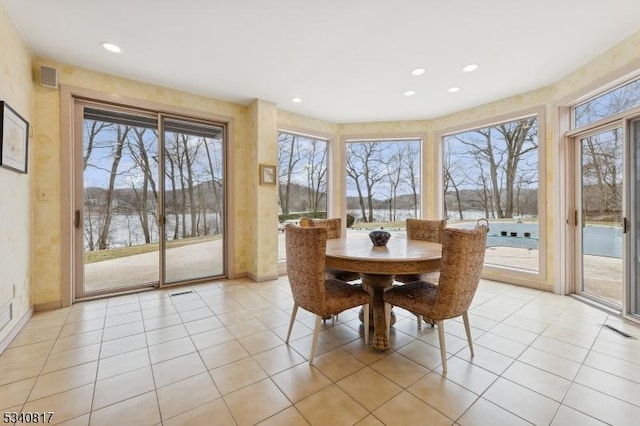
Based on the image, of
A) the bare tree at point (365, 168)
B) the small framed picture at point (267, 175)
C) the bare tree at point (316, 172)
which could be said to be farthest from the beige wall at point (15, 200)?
the bare tree at point (365, 168)

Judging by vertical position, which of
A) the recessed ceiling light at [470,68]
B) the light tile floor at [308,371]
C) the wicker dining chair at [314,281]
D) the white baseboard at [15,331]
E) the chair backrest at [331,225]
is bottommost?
the light tile floor at [308,371]

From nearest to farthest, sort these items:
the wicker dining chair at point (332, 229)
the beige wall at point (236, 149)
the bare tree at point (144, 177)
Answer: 1. the beige wall at point (236, 149)
2. the wicker dining chair at point (332, 229)
3. the bare tree at point (144, 177)

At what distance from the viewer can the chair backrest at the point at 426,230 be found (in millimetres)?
3107

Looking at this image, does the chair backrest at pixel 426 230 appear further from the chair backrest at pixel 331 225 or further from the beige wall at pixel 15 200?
the beige wall at pixel 15 200

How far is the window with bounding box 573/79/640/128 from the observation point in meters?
2.68

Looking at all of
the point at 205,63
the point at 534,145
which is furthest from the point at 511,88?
the point at 205,63

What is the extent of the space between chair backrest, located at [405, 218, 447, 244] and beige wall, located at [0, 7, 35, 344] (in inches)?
A: 151

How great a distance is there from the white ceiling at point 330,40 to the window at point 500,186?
0.75 metres

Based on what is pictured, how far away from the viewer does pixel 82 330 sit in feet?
8.23

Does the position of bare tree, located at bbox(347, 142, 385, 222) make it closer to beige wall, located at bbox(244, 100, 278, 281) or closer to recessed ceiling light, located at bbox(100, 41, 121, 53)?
beige wall, located at bbox(244, 100, 278, 281)

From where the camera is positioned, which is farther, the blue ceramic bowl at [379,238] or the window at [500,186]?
the window at [500,186]

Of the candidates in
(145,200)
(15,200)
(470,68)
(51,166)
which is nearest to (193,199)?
(145,200)

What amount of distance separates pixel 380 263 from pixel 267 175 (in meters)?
2.58

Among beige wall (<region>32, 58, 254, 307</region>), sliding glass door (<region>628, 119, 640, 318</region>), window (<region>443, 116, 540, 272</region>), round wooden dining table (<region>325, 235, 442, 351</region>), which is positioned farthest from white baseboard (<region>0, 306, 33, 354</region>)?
sliding glass door (<region>628, 119, 640, 318</region>)
